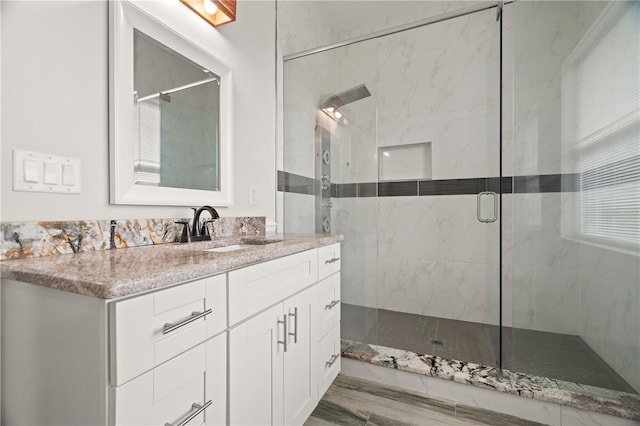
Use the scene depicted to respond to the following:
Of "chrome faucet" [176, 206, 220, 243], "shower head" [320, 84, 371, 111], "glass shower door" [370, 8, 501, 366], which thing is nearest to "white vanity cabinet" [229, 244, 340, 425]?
"chrome faucet" [176, 206, 220, 243]

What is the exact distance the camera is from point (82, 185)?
102 centimetres

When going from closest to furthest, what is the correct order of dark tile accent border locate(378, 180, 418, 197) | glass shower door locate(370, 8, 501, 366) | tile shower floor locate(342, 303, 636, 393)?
tile shower floor locate(342, 303, 636, 393), glass shower door locate(370, 8, 501, 366), dark tile accent border locate(378, 180, 418, 197)

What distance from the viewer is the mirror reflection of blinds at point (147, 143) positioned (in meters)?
1.21

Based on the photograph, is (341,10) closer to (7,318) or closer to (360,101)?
(360,101)

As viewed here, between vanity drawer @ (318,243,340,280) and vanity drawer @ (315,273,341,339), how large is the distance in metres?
0.04

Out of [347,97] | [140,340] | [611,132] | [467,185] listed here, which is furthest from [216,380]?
[467,185]

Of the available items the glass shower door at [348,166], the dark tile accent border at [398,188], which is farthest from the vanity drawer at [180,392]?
the dark tile accent border at [398,188]

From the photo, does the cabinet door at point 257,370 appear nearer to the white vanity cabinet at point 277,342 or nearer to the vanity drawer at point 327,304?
the white vanity cabinet at point 277,342

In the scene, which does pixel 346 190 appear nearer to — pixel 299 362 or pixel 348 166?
pixel 348 166

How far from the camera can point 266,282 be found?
1.10 metres

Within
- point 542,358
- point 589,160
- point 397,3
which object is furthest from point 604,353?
point 397,3

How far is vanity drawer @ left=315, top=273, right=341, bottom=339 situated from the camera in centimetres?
152

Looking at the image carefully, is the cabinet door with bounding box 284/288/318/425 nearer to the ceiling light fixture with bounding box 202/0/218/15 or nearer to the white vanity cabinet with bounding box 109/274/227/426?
the white vanity cabinet with bounding box 109/274/227/426

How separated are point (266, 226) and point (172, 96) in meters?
0.99
